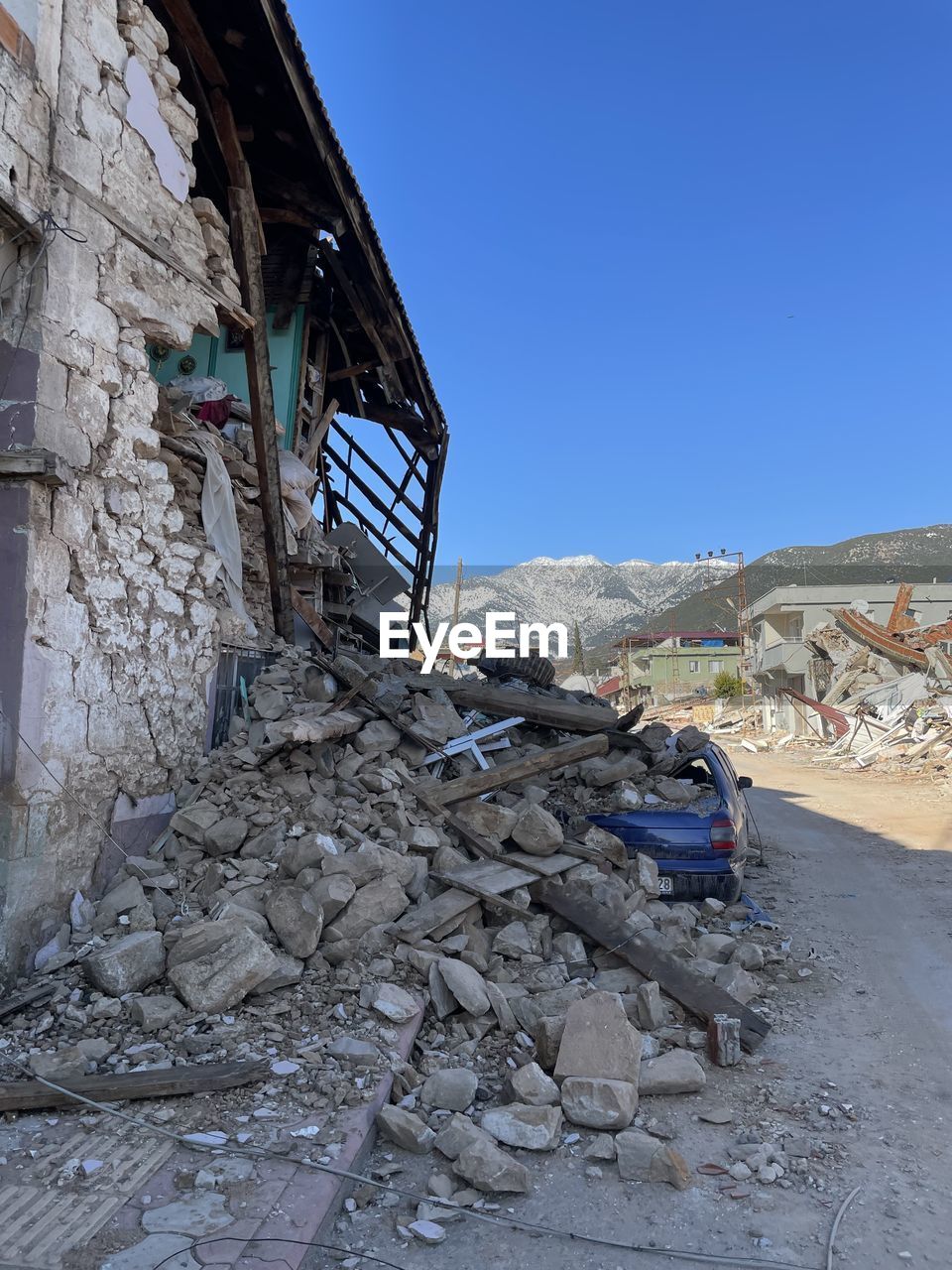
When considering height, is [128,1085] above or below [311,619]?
below

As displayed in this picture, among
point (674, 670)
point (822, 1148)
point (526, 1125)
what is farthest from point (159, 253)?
point (674, 670)

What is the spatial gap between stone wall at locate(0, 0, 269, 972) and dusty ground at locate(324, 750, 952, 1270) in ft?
8.86

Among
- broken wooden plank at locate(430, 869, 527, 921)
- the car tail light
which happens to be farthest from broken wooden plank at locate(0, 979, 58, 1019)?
the car tail light

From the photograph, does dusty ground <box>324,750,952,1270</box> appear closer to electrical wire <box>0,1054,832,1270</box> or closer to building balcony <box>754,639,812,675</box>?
electrical wire <box>0,1054,832,1270</box>

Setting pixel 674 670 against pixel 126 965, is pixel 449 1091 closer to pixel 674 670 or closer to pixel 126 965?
pixel 126 965

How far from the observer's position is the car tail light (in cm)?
650

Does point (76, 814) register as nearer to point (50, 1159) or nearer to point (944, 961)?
point (50, 1159)

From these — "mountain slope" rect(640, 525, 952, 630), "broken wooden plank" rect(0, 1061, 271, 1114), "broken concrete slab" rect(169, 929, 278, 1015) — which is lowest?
"broken wooden plank" rect(0, 1061, 271, 1114)

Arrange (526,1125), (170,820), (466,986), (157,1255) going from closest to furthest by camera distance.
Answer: (157,1255) < (526,1125) < (466,986) < (170,820)

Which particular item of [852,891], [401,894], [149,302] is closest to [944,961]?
[852,891]

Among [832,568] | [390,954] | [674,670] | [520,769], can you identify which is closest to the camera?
[390,954]

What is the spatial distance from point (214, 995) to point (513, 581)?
15140 centimetres

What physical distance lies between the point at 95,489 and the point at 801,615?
51010 mm

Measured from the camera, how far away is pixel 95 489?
4945 mm
